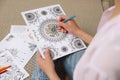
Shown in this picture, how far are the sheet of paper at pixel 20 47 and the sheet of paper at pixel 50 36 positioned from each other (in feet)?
0.34

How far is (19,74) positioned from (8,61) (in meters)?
0.09

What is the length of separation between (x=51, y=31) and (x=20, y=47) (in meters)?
0.19

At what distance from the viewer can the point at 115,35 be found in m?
0.48

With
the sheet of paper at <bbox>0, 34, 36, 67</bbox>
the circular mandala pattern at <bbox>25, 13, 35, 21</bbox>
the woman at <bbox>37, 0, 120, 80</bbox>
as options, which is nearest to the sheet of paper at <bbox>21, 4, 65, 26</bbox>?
the circular mandala pattern at <bbox>25, 13, 35, 21</bbox>

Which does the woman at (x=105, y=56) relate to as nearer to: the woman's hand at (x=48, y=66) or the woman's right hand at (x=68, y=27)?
the woman's hand at (x=48, y=66)

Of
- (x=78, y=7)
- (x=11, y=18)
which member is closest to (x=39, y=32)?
(x=11, y=18)

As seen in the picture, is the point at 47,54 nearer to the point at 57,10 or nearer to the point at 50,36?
the point at 50,36

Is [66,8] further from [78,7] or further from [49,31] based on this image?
[49,31]

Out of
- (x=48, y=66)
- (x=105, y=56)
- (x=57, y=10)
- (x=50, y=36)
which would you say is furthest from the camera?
(x=57, y=10)

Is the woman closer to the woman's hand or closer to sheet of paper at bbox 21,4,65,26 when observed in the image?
the woman's hand

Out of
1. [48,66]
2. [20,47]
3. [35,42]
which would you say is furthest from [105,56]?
[20,47]

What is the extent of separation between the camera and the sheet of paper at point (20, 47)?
1.07 metres

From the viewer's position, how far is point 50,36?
104 centimetres

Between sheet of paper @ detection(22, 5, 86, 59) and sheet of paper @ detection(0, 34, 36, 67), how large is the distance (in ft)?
0.34
